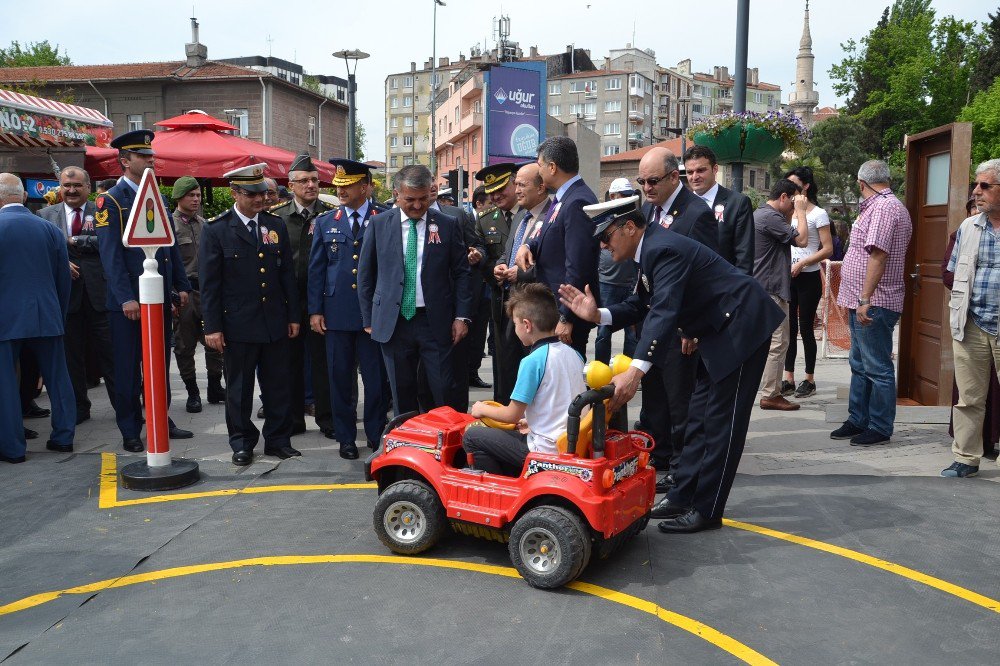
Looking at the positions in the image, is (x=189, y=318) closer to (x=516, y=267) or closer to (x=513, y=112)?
(x=516, y=267)

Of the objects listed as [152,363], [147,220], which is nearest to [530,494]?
[152,363]

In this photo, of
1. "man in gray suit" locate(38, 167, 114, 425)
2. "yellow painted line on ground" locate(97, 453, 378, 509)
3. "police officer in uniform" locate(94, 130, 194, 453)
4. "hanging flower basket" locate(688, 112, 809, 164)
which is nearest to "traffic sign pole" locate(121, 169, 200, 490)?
"yellow painted line on ground" locate(97, 453, 378, 509)

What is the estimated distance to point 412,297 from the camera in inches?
241

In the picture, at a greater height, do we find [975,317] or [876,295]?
[876,295]

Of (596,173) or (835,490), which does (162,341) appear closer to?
(835,490)

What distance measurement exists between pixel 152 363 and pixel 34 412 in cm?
322

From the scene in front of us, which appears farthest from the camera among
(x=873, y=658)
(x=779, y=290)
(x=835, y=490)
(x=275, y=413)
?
(x=779, y=290)

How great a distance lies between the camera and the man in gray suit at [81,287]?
8.21 metres

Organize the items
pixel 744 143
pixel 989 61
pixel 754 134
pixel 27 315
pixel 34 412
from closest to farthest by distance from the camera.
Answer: pixel 27 315
pixel 34 412
pixel 754 134
pixel 744 143
pixel 989 61

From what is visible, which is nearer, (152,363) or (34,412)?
(152,363)

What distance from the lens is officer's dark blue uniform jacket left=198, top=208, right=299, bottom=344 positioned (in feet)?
20.8

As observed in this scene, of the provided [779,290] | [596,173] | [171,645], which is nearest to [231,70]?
[596,173]

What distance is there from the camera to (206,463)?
21.2 ft

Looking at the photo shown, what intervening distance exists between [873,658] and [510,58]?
73322 millimetres
